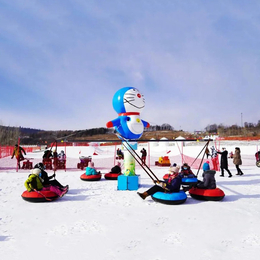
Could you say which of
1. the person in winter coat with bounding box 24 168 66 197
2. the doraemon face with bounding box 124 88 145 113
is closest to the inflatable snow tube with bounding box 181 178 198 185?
the doraemon face with bounding box 124 88 145 113

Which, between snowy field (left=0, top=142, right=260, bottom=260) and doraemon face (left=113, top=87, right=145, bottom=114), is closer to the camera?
snowy field (left=0, top=142, right=260, bottom=260)

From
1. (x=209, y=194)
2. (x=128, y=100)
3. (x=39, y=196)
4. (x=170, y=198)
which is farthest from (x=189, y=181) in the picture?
(x=39, y=196)

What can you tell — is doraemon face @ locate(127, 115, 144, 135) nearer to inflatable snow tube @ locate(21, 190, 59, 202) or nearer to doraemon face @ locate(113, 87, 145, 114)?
doraemon face @ locate(113, 87, 145, 114)

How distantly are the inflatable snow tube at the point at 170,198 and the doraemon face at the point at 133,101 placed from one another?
147 inches

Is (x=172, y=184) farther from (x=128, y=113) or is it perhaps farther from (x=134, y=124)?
(x=128, y=113)

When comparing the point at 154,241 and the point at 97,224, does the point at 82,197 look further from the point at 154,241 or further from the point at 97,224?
the point at 154,241

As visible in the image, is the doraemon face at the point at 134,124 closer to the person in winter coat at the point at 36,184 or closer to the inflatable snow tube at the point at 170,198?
the inflatable snow tube at the point at 170,198

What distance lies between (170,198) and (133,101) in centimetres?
416

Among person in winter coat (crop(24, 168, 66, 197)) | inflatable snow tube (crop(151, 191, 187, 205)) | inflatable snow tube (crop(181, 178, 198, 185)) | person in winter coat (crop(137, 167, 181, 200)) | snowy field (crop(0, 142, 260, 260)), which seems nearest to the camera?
snowy field (crop(0, 142, 260, 260))

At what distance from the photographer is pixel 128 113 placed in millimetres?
9227

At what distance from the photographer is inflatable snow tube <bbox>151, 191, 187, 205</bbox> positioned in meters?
6.56

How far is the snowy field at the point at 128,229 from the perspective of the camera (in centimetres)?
380

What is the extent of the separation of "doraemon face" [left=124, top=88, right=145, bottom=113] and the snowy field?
11.2 ft

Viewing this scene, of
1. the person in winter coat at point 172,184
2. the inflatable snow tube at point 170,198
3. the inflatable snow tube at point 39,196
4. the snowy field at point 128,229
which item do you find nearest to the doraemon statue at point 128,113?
the snowy field at point 128,229
